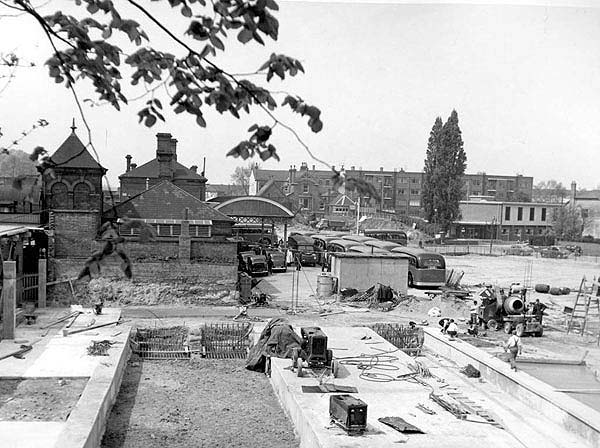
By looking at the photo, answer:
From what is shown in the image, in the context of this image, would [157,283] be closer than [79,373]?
No

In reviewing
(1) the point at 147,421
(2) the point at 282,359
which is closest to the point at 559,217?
(2) the point at 282,359

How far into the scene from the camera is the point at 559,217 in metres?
73.9

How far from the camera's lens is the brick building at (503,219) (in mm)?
78312

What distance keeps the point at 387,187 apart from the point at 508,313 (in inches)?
2856

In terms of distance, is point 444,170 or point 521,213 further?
point 521,213

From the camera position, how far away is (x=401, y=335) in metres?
22.4

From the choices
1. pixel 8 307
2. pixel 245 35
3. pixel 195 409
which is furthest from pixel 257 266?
pixel 245 35

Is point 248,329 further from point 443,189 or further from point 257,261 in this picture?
point 443,189

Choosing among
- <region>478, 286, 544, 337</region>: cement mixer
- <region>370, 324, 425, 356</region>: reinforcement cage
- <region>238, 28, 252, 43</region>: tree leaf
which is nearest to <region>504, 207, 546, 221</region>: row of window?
<region>478, 286, 544, 337</region>: cement mixer

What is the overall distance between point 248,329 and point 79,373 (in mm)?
7448

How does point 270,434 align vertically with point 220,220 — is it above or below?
below

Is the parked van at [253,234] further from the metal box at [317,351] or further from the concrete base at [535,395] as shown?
the metal box at [317,351]

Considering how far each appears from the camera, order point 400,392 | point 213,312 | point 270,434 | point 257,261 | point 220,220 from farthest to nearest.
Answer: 1. point 257,261
2. point 220,220
3. point 213,312
4. point 400,392
5. point 270,434

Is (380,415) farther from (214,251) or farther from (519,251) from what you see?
(519,251)
